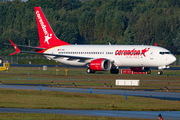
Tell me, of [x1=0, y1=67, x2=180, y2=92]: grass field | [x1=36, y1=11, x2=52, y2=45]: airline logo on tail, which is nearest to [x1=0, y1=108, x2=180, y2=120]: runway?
[x1=0, y1=67, x2=180, y2=92]: grass field

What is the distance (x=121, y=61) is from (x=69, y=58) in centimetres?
914

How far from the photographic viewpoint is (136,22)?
174625mm

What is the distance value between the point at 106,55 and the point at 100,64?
3.74 meters

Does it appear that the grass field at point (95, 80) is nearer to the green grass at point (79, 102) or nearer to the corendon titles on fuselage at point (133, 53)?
the corendon titles on fuselage at point (133, 53)

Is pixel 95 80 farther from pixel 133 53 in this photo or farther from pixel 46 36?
pixel 46 36

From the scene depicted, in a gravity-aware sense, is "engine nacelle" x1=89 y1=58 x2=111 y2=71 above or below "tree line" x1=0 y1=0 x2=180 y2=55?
below

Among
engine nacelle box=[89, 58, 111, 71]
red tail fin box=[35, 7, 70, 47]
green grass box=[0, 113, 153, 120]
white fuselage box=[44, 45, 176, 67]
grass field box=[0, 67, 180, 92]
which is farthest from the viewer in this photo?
red tail fin box=[35, 7, 70, 47]

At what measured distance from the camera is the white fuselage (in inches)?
2370

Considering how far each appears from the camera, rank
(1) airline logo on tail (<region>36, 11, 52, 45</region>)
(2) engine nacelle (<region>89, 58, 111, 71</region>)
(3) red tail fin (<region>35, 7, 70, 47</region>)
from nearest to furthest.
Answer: (2) engine nacelle (<region>89, 58, 111, 71</region>) → (3) red tail fin (<region>35, 7, 70, 47</region>) → (1) airline logo on tail (<region>36, 11, 52, 45</region>)

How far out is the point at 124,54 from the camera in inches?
2409

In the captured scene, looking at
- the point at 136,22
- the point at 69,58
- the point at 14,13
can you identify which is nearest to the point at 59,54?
the point at 69,58

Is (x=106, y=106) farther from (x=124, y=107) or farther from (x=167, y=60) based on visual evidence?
(x=167, y=60)

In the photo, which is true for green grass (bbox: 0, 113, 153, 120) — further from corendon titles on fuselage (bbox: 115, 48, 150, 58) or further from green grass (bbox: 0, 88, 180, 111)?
corendon titles on fuselage (bbox: 115, 48, 150, 58)

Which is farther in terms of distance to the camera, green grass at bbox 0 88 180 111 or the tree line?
the tree line
